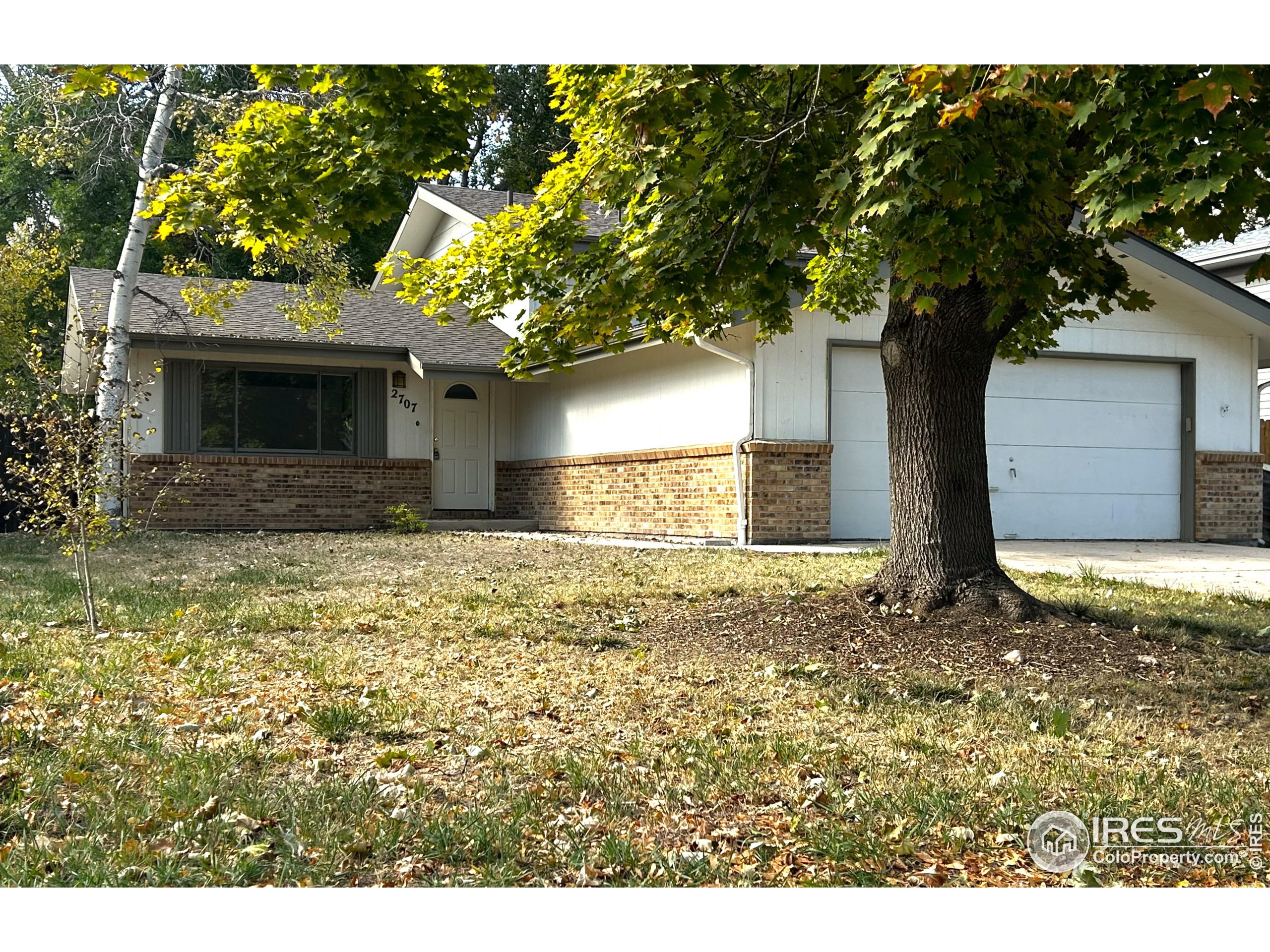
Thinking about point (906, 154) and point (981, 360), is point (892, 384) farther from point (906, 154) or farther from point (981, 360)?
point (906, 154)

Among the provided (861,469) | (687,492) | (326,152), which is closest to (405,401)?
(687,492)

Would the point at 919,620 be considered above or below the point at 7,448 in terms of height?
below

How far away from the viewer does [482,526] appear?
1891 cm

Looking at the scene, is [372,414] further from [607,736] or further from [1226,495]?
[607,736]

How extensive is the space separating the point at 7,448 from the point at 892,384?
1658 centimetres

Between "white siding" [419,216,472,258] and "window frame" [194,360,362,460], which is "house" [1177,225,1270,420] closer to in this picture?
"white siding" [419,216,472,258]

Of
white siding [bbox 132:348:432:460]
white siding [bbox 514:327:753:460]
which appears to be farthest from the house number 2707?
white siding [bbox 514:327:753:460]

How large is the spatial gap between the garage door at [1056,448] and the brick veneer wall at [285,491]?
25.6 ft

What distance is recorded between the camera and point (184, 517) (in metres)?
17.5

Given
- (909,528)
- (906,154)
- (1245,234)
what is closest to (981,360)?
(909,528)

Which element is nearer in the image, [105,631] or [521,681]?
[521,681]

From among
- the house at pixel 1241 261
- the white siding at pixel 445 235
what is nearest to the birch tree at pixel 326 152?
the white siding at pixel 445 235

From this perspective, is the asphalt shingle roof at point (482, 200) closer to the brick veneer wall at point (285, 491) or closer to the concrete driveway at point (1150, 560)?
the brick veneer wall at point (285, 491)

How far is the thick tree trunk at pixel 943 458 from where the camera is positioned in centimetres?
727
